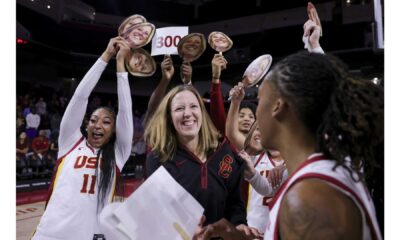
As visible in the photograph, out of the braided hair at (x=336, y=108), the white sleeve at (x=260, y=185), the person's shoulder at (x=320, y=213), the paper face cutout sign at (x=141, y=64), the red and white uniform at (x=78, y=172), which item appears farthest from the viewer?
the paper face cutout sign at (x=141, y=64)

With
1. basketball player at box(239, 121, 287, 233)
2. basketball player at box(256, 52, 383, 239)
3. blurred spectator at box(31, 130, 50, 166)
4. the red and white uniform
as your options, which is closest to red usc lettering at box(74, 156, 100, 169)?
the red and white uniform

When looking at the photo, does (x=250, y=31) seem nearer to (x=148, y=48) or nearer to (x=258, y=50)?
(x=258, y=50)

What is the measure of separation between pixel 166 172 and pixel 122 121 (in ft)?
1.04

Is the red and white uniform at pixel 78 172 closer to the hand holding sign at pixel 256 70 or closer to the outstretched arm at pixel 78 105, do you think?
the outstretched arm at pixel 78 105

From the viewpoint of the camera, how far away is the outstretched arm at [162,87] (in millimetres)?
1534

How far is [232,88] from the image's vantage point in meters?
1.61

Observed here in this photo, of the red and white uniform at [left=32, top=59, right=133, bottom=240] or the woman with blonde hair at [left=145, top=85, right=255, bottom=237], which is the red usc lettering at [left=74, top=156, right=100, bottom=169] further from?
the woman with blonde hair at [left=145, top=85, right=255, bottom=237]

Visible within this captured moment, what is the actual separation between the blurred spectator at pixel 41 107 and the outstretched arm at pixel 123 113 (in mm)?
361

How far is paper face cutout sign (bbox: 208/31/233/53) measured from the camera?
5.29ft

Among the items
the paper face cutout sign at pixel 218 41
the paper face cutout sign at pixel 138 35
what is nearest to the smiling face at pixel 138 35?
the paper face cutout sign at pixel 138 35

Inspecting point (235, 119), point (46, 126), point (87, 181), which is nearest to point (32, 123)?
point (46, 126)

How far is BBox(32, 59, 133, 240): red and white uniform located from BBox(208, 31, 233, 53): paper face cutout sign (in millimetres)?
434

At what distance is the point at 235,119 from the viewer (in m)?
1.58
